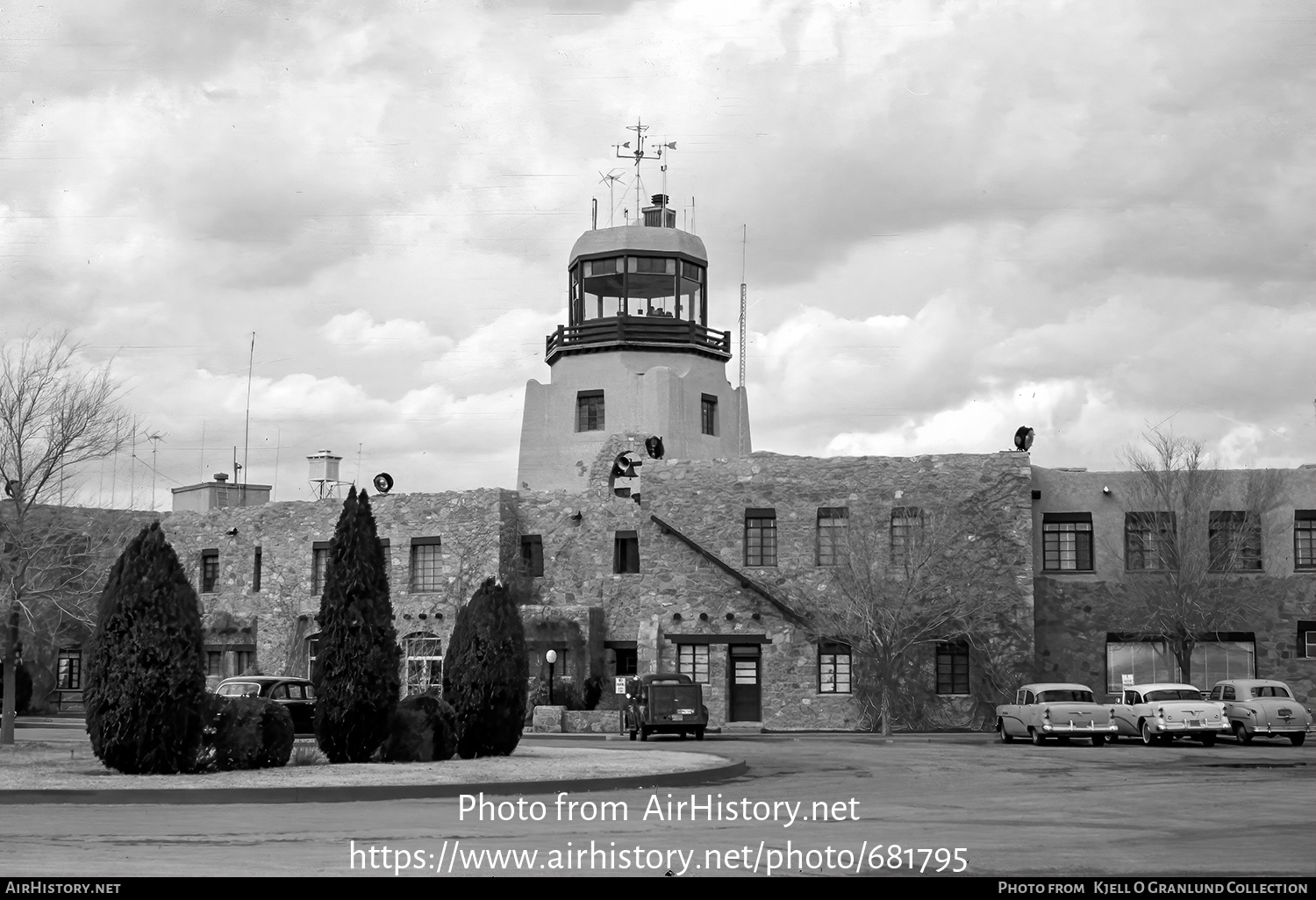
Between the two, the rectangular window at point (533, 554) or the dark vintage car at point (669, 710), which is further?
the rectangular window at point (533, 554)

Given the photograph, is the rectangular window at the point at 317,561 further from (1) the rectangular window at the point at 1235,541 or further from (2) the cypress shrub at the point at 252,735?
(2) the cypress shrub at the point at 252,735

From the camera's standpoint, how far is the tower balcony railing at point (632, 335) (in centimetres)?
5300

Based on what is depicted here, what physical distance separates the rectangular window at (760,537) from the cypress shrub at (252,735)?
2249 centimetres

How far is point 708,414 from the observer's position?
180 feet

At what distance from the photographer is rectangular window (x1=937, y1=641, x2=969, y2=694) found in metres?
42.4

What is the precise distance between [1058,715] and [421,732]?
15.5 m

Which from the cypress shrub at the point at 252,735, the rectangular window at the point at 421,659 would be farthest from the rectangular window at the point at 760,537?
the cypress shrub at the point at 252,735

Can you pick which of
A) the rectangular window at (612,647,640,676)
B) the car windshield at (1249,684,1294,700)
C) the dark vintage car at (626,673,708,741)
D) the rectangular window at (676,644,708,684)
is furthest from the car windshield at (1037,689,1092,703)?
the rectangular window at (612,647,640,676)

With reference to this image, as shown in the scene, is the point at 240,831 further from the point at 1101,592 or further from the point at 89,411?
the point at 1101,592

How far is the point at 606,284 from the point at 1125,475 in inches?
742

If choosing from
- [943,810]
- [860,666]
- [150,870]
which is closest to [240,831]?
[150,870]

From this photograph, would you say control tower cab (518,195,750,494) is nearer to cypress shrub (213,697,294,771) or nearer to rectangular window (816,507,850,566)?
rectangular window (816,507,850,566)

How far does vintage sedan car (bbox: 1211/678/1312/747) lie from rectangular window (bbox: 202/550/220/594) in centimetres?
3370

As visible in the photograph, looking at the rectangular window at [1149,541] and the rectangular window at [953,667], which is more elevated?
the rectangular window at [1149,541]
